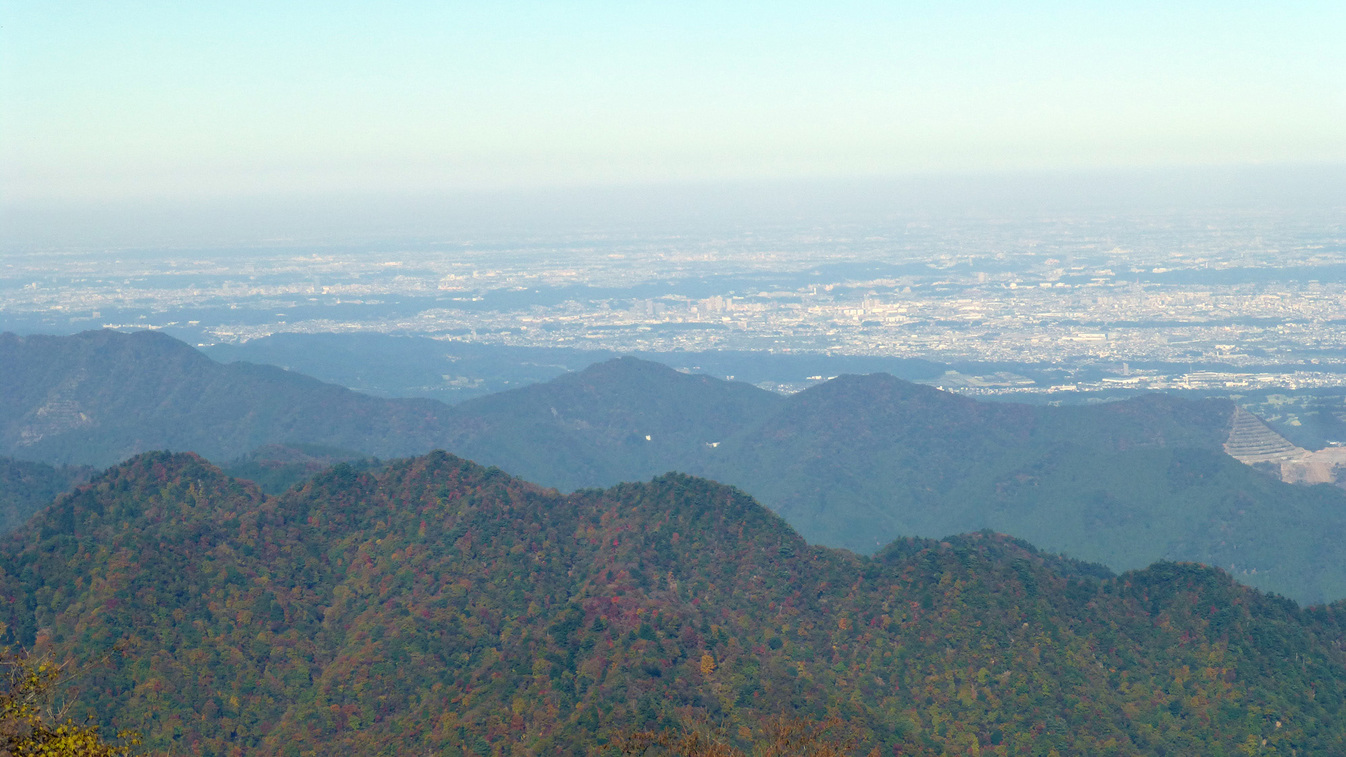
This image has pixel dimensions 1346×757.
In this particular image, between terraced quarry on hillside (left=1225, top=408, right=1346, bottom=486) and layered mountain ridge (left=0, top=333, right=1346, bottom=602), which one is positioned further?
terraced quarry on hillside (left=1225, top=408, right=1346, bottom=486)

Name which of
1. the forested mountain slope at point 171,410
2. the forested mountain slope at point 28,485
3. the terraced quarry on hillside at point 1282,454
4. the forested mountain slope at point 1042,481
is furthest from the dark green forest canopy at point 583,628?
the forested mountain slope at point 171,410

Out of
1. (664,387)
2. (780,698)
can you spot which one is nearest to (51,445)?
(664,387)

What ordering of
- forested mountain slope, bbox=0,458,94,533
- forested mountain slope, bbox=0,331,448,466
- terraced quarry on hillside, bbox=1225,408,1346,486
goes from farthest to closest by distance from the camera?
forested mountain slope, bbox=0,331,448,466 → terraced quarry on hillside, bbox=1225,408,1346,486 → forested mountain slope, bbox=0,458,94,533

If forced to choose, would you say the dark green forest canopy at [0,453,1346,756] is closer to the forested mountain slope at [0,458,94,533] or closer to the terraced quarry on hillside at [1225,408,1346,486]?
the forested mountain slope at [0,458,94,533]

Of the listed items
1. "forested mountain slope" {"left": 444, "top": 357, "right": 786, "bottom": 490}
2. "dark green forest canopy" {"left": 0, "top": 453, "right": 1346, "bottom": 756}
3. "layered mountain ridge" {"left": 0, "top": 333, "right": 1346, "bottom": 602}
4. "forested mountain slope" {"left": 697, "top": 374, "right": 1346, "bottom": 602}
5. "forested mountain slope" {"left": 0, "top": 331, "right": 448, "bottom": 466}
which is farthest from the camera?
"forested mountain slope" {"left": 0, "top": 331, "right": 448, "bottom": 466}

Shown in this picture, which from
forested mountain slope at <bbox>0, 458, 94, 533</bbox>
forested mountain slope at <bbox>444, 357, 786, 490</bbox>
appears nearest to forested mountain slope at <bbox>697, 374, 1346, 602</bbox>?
forested mountain slope at <bbox>444, 357, 786, 490</bbox>

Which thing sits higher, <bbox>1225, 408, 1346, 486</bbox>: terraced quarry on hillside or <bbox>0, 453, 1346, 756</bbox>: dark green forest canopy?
<bbox>0, 453, 1346, 756</bbox>: dark green forest canopy

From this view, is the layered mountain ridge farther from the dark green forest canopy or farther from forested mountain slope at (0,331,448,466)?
the dark green forest canopy

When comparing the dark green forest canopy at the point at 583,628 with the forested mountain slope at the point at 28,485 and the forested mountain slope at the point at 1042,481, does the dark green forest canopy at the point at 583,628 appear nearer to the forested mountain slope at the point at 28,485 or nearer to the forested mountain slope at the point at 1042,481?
the forested mountain slope at the point at 28,485

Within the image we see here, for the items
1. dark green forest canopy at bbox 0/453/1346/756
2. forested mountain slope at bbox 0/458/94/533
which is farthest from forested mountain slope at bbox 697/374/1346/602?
forested mountain slope at bbox 0/458/94/533
